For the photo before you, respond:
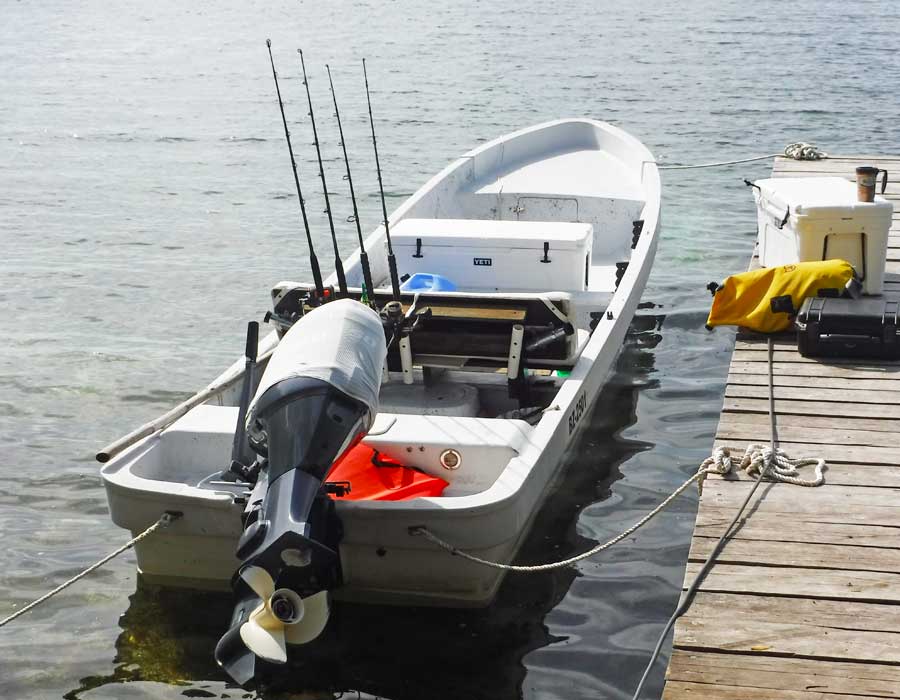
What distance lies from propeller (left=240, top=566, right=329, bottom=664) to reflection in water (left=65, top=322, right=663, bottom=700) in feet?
2.32

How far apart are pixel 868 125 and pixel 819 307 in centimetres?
1191

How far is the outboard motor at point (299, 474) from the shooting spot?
4.04m

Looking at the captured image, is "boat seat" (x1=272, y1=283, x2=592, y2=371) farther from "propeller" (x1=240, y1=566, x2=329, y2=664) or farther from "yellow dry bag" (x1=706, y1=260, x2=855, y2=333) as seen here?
"propeller" (x1=240, y1=566, x2=329, y2=664)

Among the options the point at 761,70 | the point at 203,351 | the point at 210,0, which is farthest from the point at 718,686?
the point at 210,0

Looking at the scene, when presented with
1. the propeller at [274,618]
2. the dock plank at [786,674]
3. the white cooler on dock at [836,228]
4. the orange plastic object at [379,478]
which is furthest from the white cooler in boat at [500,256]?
the dock plank at [786,674]

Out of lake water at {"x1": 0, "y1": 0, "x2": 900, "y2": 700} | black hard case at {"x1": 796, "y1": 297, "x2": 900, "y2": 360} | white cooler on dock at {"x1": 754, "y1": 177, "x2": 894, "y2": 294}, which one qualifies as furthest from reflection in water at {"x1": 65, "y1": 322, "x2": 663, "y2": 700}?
white cooler on dock at {"x1": 754, "y1": 177, "x2": 894, "y2": 294}

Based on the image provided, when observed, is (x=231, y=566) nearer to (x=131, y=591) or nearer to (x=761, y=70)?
(x=131, y=591)

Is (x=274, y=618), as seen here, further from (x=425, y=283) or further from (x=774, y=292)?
(x=774, y=292)

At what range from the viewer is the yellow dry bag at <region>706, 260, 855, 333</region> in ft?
20.7

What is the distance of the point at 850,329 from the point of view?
603 cm

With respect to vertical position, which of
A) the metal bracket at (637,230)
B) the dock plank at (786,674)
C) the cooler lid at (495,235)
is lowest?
the dock plank at (786,674)

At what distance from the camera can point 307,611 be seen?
4.08 metres

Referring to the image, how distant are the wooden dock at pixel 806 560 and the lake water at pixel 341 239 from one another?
79 centimetres

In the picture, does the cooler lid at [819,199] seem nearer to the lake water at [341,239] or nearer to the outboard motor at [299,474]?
the lake water at [341,239]
